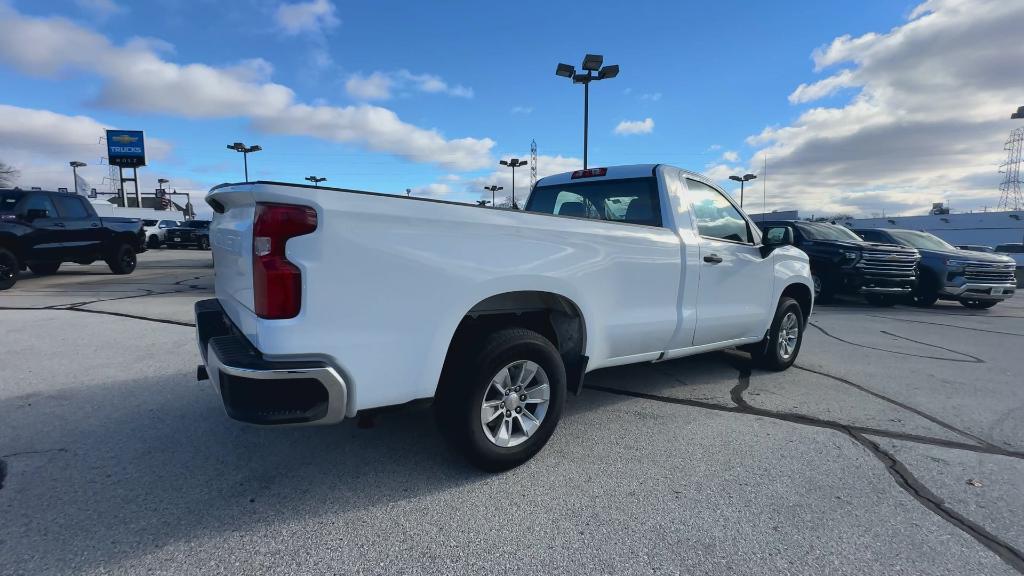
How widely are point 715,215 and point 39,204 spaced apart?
45.1ft

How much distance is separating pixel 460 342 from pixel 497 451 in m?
0.65

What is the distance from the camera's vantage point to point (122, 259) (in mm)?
13875

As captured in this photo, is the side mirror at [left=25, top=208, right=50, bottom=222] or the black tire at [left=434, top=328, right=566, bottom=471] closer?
the black tire at [left=434, top=328, right=566, bottom=471]

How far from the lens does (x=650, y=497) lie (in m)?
2.85

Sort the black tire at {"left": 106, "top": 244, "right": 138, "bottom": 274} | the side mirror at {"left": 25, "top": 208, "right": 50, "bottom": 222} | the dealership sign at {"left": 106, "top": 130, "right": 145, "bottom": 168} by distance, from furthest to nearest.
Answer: the dealership sign at {"left": 106, "top": 130, "right": 145, "bottom": 168}, the black tire at {"left": 106, "top": 244, "right": 138, "bottom": 274}, the side mirror at {"left": 25, "top": 208, "right": 50, "bottom": 222}

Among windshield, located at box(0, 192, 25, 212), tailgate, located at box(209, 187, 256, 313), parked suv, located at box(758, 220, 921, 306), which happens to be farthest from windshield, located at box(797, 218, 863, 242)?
windshield, located at box(0, 192, 25, 212)

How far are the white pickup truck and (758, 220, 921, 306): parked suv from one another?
7.69 metres

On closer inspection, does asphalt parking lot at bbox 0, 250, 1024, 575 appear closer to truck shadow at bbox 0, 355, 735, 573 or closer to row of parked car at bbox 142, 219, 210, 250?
truck shadow at bbox 0, 355, 735, 573

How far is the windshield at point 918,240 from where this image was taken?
12558mm

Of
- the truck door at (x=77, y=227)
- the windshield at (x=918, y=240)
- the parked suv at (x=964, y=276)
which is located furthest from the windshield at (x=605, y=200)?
the truck door at (x=77, y=227)

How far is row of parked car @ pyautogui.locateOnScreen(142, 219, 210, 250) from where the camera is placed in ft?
97.1

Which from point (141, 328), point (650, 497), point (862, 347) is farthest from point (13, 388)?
point (862, 347)

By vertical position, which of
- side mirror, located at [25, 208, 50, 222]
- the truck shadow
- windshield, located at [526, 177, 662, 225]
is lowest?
the truck shadow

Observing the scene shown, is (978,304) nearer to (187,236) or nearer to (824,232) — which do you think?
(824,232)
